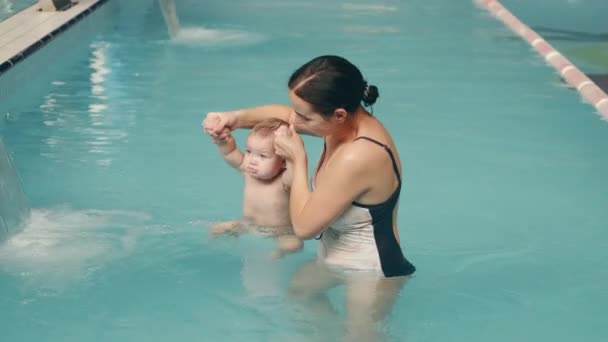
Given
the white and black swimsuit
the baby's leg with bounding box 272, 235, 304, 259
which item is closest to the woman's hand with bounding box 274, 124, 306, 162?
the white and black swimsuit

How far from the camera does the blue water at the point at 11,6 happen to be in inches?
390

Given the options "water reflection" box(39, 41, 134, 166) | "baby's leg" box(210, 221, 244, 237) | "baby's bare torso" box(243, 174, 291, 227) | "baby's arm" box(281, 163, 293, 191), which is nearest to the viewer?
"baby's arm" box(281, 163, 293, 191)

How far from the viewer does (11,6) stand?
1050 centimetres

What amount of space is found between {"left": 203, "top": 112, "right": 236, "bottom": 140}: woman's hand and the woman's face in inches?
19.9

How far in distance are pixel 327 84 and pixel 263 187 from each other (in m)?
1.00

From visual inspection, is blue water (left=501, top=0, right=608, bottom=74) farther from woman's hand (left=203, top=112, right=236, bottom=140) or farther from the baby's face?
woman's hand (left=203, top=112, right=236, bottom=140)

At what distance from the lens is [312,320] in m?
3.63

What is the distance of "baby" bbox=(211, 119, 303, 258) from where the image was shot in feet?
12.2

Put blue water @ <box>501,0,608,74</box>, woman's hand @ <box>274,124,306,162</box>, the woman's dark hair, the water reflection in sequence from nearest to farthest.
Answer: the woman's dark hair, woman's hand @ <box>274,124,306,162</box>, the water reflection, blue water @ <box>501,0,608,74</box>

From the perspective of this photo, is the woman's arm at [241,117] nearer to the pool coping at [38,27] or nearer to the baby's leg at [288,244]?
the baby's leg at [288,244]

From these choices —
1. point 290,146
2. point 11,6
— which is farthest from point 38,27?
point 290,146

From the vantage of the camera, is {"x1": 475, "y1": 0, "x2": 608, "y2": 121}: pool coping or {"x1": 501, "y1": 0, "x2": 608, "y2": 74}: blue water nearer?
{"x1": 475, "y1": 0, "x2": 608, "y2": 121}: pool coping

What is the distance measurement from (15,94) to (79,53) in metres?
1.77

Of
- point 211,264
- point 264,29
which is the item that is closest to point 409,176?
point 211,264
